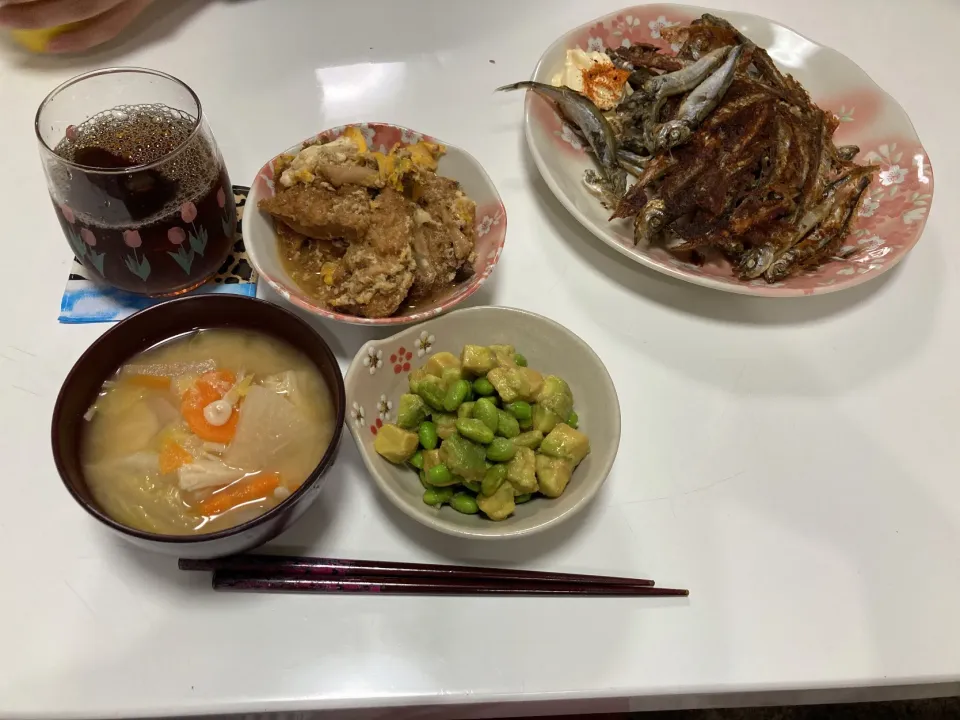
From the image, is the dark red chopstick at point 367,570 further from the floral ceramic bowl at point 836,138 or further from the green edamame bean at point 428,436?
the floral ceramic bowl at point 836,138

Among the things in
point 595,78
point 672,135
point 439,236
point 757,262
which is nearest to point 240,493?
point 439,236

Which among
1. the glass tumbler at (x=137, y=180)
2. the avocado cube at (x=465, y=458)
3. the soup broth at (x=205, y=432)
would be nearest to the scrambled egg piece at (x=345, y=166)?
the glass tumbler at (x=137, y=180)

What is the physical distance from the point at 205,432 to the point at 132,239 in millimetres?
426

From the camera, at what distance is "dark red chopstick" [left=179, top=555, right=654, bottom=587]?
110cm

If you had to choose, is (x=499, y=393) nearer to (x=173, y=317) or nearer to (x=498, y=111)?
(x=173, y=317)

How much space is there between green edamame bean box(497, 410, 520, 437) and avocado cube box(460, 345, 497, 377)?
91 millimetres

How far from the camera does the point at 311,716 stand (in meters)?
1.09

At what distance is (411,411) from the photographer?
1221 mm

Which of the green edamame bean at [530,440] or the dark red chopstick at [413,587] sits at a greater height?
the green edamame bean at [530,440]

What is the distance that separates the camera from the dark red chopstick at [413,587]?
3.60 ft

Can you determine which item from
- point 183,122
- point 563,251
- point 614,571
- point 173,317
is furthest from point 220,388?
point 563,251

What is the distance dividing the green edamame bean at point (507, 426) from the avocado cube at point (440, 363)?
14 centimetres

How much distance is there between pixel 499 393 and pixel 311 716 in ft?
2.10

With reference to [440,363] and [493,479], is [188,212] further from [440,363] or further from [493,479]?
[493,479]
